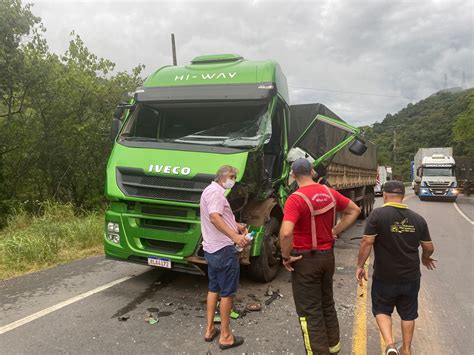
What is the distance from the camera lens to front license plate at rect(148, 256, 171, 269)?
4.45 m

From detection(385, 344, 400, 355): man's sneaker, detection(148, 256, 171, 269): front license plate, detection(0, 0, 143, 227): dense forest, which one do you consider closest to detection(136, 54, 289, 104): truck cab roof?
detection(148, 256, 171, 269): front license plate

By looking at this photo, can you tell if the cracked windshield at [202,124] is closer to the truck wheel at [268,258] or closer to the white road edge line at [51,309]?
the truck wheel at [268,258]

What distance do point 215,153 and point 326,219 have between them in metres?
1.92

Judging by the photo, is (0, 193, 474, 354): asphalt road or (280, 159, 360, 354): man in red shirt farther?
(0, 193, 474, 354): asphalt road

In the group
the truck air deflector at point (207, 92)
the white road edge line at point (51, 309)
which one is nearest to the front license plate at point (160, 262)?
the white road edge line at point (51, 309)

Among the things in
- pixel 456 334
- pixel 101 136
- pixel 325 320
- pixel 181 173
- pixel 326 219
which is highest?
pixel 101 136

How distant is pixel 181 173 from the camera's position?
4.40m

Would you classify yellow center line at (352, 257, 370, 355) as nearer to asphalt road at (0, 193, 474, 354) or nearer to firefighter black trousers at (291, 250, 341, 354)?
asphalt road at (0, 193, 474, 354)

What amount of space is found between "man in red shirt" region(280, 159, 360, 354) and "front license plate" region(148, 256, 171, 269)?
1.88 meters

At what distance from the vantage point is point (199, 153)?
4.59 meters

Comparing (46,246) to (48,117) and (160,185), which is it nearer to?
(160,185)

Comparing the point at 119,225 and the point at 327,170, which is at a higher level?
the point at 327,170

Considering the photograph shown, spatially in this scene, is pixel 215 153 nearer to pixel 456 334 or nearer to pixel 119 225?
pixel 119 225

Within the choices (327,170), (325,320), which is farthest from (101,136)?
(325,320)
